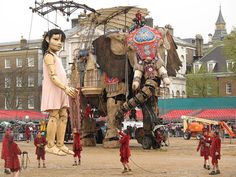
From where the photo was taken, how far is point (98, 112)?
3078 centimetres

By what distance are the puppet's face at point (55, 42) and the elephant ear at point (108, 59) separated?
16.5m

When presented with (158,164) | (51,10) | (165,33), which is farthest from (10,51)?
(51,10)

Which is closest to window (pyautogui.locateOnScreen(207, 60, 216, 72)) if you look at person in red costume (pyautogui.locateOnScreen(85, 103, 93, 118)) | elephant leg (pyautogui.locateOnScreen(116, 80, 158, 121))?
person in red costume (pyautogui.locateOnScreen(85, 103, 93, 118))

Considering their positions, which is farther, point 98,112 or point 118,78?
point 98,112

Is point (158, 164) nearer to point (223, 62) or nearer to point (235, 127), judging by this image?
point (235, 127)

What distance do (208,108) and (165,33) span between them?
2145 centimetres

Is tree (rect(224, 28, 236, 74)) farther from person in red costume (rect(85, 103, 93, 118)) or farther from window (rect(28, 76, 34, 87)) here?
person in red costume (rect(85, 103, 93, 118))

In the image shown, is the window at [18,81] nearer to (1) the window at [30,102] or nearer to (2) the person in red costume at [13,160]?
(1) the window at [30,102]

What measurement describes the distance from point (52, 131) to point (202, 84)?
51.4m

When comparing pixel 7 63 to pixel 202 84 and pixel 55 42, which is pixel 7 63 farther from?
pixel 55 42

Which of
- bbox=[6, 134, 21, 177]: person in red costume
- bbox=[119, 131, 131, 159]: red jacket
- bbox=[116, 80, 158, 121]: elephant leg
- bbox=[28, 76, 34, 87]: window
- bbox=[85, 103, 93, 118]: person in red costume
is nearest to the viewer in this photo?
bbox=[6, 134, 21, 177]: person in red costume

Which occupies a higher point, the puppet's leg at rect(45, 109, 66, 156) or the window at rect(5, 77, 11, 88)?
the window at rect(5, 77, 11, 88)

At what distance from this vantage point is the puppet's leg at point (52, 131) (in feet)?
33.8

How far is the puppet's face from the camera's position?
34.2ft
